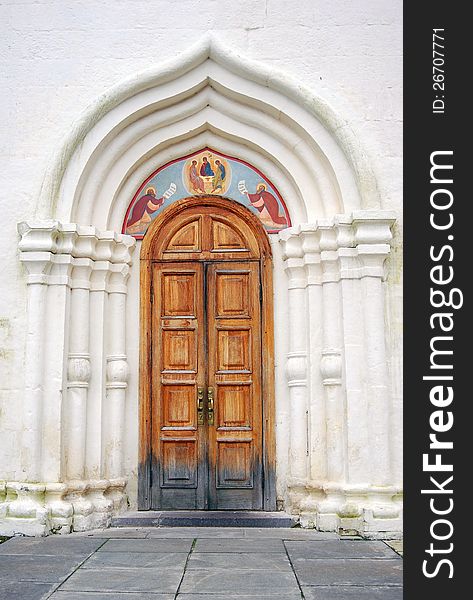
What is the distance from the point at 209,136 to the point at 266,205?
0.88 meters

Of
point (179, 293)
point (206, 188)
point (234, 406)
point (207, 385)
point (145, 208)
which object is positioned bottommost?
point (234, 406)

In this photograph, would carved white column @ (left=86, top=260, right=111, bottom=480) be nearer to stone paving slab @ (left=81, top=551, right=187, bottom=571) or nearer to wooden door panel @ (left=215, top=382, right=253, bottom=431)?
wooden door panel @ (left=215, top=382, right=253, bottom=431)

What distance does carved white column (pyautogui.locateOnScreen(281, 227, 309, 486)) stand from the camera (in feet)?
20.7

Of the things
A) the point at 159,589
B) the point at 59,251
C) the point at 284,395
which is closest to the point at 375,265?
the point at 284,395

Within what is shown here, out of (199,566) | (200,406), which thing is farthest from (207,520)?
(199,566)

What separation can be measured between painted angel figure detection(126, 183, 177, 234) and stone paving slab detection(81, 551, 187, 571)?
3001mm

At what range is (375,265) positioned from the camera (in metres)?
6.09

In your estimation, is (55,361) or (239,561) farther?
(55,361)

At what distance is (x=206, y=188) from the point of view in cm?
682

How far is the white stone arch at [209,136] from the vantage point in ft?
20.7

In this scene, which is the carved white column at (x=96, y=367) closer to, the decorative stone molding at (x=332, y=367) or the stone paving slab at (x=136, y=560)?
the stone paving slab at (x=136, y=560)

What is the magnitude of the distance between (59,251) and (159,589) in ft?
10.4

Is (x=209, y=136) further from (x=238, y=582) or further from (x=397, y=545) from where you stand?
(x=238, y=582)

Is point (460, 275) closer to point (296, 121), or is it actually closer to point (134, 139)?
point (296, 121)
